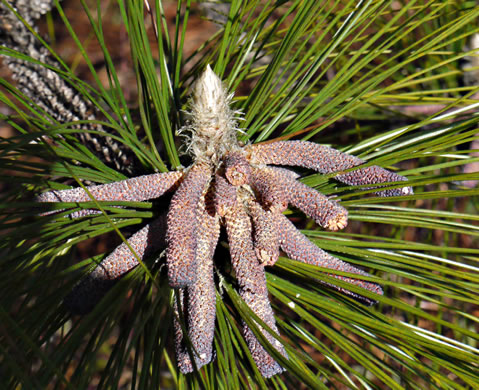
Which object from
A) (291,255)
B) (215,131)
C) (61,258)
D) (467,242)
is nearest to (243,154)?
(215,131)

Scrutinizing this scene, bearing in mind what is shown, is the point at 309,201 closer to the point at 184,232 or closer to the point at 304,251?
the point at 304,251

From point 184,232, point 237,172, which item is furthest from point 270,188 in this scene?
Result: point 184,232

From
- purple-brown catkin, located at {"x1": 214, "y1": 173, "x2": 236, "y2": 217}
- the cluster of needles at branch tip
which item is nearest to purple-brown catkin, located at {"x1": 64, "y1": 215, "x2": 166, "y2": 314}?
the cluster of needles at branch tip

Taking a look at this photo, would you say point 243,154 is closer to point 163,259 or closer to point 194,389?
point 163,259

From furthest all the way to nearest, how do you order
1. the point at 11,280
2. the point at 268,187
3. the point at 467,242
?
1. the point at 467,242
2. the point at 268,187
3. the point at 11,280

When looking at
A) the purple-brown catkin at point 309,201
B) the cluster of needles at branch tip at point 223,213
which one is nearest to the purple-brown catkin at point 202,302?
the cluster of needles at branch tip at point 223,213

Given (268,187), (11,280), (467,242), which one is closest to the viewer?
(11,280)

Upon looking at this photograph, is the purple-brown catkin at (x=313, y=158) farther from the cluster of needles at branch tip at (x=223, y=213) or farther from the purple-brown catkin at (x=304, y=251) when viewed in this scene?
the purple-brown catkin at (x=304, y=251)

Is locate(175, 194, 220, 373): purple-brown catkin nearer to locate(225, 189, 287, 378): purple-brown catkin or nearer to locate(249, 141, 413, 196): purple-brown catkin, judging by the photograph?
locate(225, 189, 287, 378): purple-brown catkin
